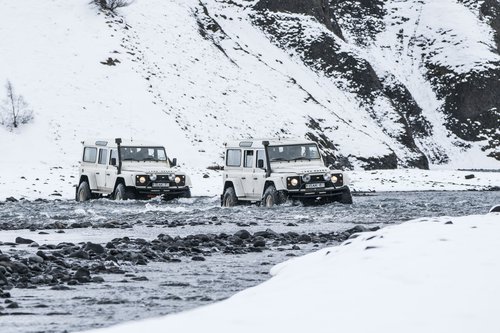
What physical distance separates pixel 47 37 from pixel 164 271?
161ft

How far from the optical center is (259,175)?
2548cm

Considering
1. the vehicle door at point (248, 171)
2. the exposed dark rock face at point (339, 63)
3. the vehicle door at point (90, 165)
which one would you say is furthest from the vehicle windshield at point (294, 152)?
the exposed dark rock face at point (339, 63)

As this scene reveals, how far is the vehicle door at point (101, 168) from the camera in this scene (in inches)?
1169

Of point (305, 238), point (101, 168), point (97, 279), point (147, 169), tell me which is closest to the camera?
point (97, 279)

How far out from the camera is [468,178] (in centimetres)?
4719

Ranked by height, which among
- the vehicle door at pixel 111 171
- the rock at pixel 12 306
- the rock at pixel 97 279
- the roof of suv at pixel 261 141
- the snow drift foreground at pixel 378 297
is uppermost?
the roof of suv at pixel 261 141

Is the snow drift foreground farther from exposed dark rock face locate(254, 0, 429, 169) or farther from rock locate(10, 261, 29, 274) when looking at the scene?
exposed dark rock face locate(254, 0, 429, 169)

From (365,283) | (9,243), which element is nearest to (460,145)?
(9,243)

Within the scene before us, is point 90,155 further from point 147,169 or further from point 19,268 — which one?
point 19,268

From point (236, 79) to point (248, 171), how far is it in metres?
38.1

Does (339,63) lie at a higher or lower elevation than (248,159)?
higher

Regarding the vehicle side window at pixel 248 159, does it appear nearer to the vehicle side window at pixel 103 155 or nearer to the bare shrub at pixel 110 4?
the vehicle side window at pixel 103 155

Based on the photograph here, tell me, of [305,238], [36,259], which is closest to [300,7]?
[305,238]

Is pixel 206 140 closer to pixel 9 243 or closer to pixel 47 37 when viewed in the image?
pixel 47 37
